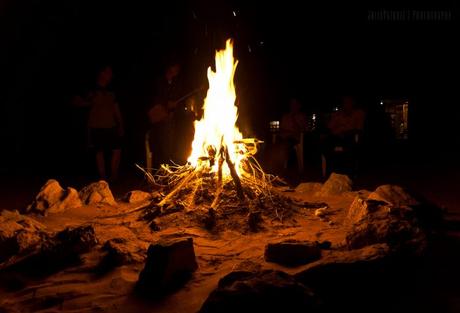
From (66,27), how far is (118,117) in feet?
16.2

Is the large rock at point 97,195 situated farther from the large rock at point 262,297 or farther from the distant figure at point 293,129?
the distant figure at point 293,129

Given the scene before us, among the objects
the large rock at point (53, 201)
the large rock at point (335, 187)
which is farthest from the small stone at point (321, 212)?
the large rock at point (53, 201)

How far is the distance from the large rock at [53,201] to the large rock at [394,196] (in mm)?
3825

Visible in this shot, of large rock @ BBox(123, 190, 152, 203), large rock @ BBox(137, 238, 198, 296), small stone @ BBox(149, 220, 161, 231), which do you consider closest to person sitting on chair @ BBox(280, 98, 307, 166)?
large rock @ BBox(123, 190, 152, 203)

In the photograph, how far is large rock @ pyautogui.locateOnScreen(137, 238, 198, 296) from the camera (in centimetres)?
311

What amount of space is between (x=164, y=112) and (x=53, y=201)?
2.74m

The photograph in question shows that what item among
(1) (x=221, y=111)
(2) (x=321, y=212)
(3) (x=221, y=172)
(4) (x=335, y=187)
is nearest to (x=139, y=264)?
(3) (x=221, y=172)

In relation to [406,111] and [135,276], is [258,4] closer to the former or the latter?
[406,111]

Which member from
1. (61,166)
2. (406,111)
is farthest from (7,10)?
(406,111)

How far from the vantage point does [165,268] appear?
3133mm

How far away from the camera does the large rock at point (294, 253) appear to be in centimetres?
342

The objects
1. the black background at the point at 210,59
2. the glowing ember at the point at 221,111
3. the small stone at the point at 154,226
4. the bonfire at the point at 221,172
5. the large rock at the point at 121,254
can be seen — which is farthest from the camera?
the black background at the point at 210,59

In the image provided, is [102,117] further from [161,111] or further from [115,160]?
[161,111]

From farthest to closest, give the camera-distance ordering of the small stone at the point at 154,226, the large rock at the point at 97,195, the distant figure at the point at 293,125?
1. the distant figure at the point at 293,125
2. the large rock at the point at 97,195
3. the small stone at the point at 154,226
